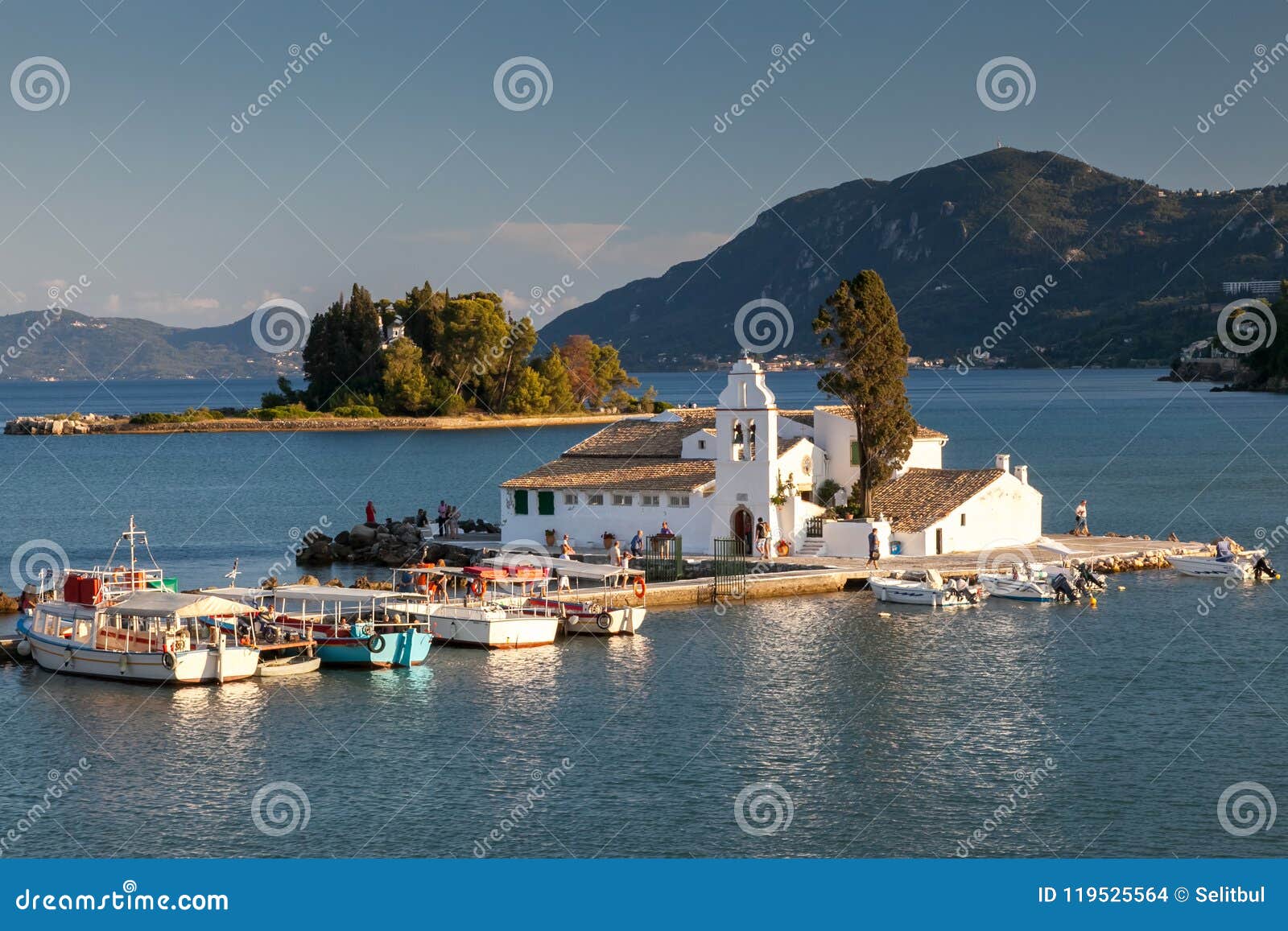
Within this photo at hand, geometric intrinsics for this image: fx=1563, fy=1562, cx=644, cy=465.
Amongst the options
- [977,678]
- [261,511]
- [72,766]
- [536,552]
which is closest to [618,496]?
[536,552]

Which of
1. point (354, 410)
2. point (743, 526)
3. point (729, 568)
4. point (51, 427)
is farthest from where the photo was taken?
point (51, 427)

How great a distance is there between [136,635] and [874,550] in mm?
21774

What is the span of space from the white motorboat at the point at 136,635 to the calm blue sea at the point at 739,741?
2.77ft

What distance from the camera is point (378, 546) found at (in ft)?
184

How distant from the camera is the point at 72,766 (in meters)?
28.2

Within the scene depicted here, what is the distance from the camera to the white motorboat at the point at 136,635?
34812mm

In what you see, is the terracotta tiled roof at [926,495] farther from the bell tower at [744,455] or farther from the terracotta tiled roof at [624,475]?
the terracotta tiled roof at [624,475]

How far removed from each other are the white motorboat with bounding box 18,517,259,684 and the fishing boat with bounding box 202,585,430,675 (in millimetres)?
1598

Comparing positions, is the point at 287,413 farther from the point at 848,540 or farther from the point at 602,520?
the point at 848,540

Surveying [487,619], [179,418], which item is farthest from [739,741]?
[179,418]

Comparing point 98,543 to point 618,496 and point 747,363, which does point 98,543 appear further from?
point 747,363

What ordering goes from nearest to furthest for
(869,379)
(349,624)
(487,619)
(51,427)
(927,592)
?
1. (349,624)
2. (487,619)
3. (927,592)
4. (869,379)
5. (51,427)

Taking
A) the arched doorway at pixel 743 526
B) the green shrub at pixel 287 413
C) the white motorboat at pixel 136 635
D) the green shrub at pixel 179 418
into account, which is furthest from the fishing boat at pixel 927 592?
the green shrub at pixel 179 418

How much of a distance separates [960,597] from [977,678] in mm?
9585
